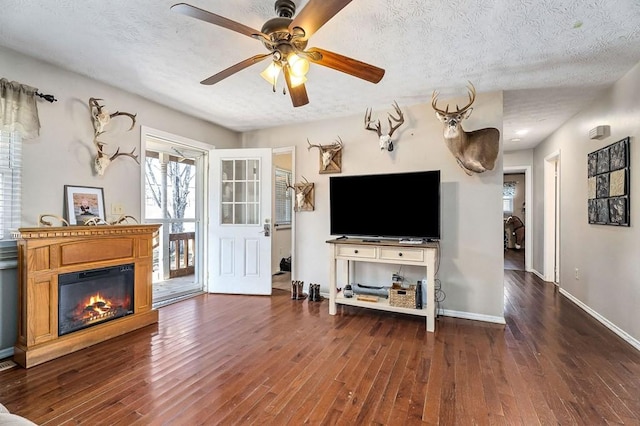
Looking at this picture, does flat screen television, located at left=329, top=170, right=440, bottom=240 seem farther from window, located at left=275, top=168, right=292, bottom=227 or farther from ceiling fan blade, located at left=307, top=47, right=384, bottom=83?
window, located at left=275, top=168, right=292, bottom=227

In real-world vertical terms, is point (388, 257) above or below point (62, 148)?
below

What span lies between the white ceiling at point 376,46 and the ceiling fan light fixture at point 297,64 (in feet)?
0.99

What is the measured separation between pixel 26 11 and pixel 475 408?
12.4 feet

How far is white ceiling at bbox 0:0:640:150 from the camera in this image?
1.87 m

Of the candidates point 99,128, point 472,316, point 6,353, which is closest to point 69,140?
point 99,128

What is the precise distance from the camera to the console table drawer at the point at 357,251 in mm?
3193

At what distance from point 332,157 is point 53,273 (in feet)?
10.0

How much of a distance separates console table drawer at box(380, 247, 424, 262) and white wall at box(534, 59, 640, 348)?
1807mm

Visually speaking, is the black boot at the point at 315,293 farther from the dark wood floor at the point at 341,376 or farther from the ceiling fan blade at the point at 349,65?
the ceiling fan blade at the point at 349,65

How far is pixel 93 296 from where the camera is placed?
8.66ft

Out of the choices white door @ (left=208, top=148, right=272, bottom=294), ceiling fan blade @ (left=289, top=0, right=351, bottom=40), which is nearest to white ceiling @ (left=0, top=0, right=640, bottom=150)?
ceiling fan blade @ (left=289, top=0, right=351, bottom=40)

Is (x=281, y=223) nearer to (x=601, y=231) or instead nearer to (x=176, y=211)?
(x=176, y=211)

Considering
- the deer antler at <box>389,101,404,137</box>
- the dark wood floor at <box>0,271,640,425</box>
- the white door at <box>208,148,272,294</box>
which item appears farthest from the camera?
the white door at <box>208,148,272,294</box>

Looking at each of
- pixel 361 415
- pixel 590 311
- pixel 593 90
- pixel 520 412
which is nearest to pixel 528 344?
pixel 520 412
